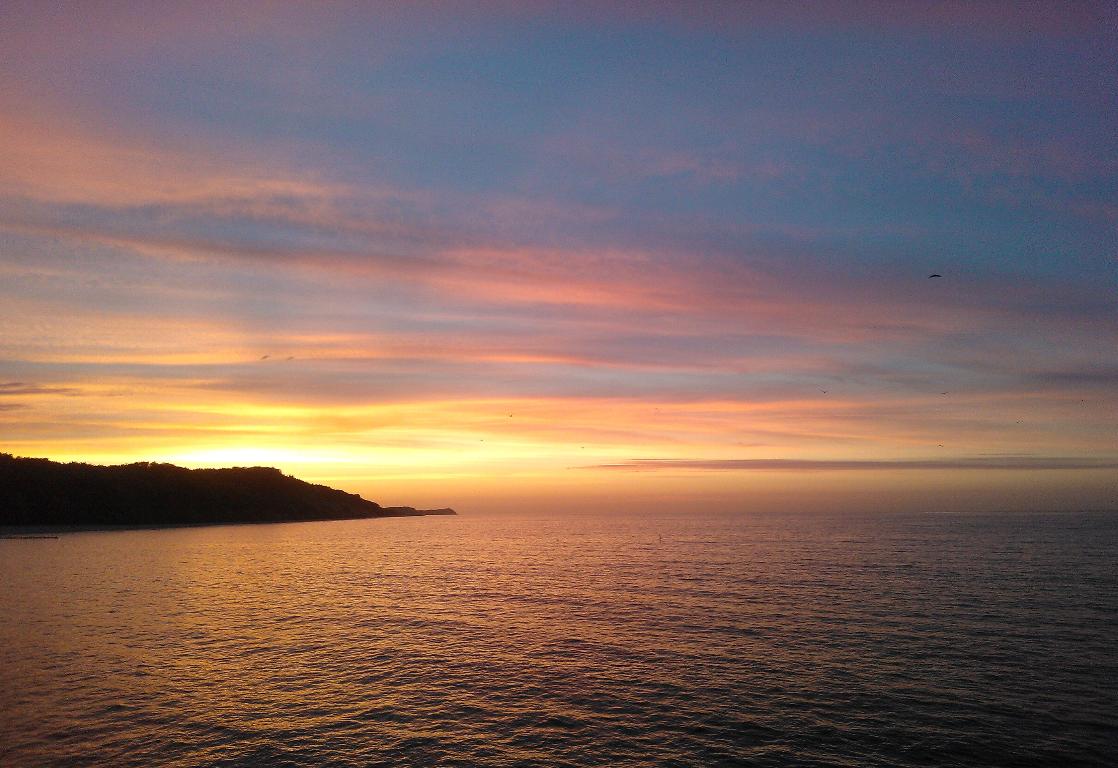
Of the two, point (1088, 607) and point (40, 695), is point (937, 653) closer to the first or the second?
point (1088, 607)

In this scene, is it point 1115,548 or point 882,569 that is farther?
point 1115,548

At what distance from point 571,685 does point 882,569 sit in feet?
246

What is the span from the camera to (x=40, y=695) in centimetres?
4028

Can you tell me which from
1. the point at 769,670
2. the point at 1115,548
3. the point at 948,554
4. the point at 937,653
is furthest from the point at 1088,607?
the point at 1115,548

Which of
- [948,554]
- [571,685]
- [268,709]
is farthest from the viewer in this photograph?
[948,554]

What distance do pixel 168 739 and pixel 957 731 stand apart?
42344mm

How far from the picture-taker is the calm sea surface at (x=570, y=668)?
106 feet

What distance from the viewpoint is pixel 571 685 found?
42.7 meters

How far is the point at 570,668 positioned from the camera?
46.8m

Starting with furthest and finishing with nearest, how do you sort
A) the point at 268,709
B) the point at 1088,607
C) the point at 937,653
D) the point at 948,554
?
the point at 948,554 → the point at 1088,607 → the point at 937,653 → the point at 268,709

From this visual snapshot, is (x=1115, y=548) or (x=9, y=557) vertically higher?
(x=9, y=557)

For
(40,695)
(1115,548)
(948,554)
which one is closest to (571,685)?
(40,695)

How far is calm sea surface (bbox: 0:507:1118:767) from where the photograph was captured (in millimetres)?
32375

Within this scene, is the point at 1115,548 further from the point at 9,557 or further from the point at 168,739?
the point at 9,557
